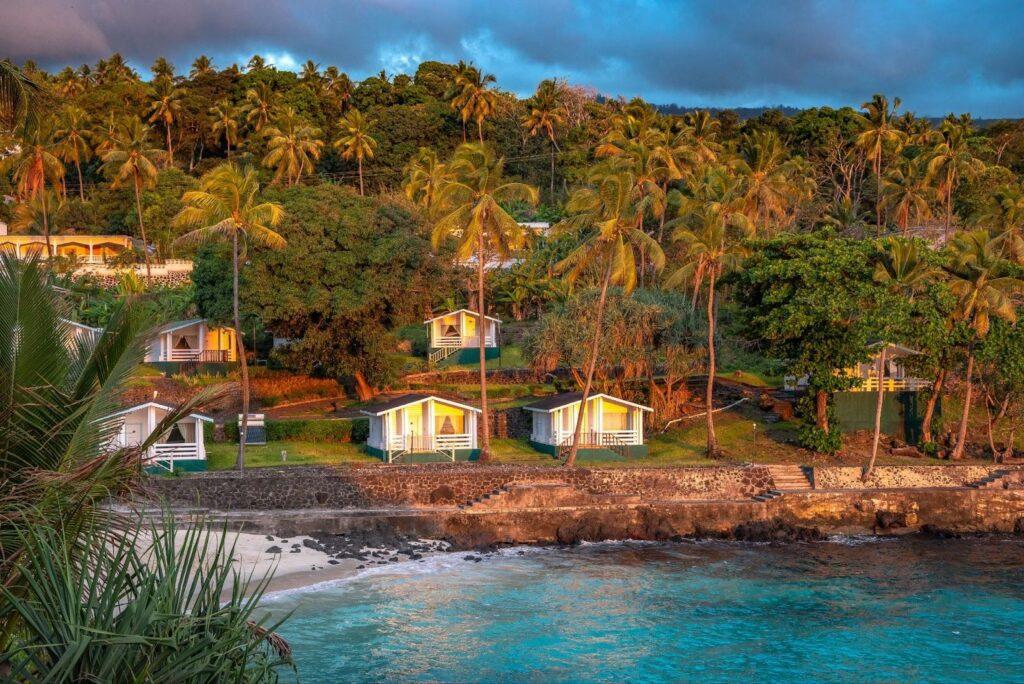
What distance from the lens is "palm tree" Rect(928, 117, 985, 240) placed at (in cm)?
6250

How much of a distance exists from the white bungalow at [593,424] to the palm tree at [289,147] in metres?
33.4

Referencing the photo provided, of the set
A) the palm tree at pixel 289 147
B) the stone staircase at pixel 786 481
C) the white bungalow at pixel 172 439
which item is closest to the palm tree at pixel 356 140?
the palm tree at pixel 289 147

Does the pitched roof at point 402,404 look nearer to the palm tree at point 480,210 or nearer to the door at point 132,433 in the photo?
the palm tree at point 480,210

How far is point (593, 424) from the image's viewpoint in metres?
43.1

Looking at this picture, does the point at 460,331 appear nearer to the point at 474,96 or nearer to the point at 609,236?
the point at 609,236

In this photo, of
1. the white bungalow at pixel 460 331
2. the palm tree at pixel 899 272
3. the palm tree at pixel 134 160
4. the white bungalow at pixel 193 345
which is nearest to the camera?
the palm tree at pixel 899 272

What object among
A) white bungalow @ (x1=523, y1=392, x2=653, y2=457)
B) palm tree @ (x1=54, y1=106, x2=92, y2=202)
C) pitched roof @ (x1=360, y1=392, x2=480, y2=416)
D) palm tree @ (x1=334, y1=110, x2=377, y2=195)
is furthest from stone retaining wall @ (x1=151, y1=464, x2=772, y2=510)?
palm tree @ (x1=54, y1=106, x2=92, y2=202)

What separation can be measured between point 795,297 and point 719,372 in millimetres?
12718

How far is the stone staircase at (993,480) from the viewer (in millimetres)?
40719

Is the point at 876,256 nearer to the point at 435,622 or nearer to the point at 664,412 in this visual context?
the point at 664,412

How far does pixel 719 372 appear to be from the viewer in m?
53.9

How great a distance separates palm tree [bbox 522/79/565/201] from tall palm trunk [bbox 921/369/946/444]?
4181 cm

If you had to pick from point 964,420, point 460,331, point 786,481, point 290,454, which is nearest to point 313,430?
point 290,454

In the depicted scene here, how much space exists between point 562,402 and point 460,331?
17.3 metres
